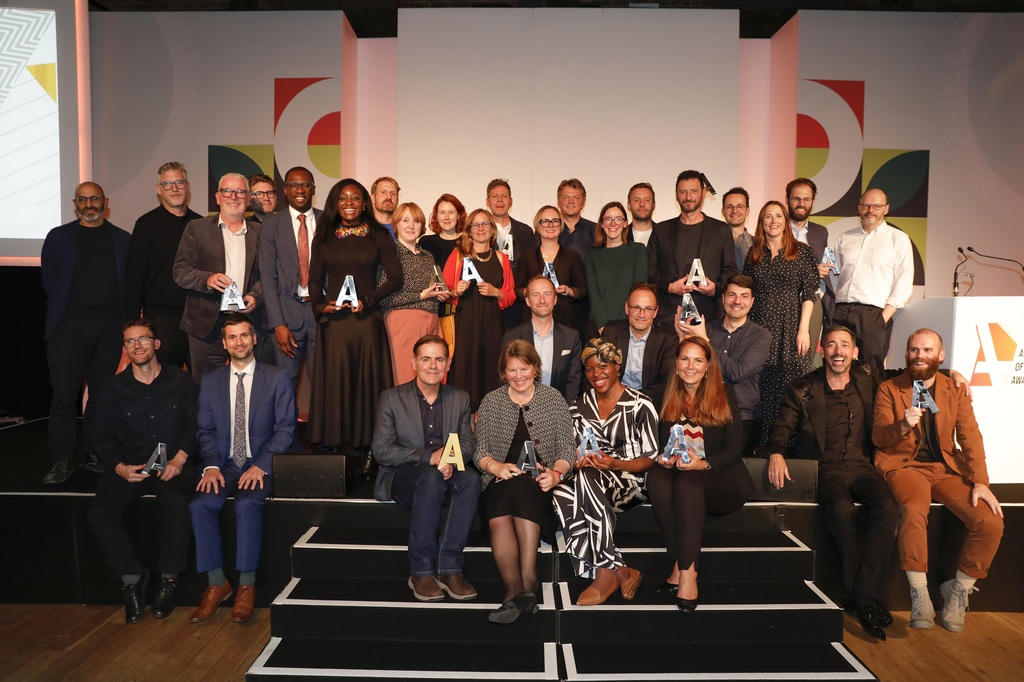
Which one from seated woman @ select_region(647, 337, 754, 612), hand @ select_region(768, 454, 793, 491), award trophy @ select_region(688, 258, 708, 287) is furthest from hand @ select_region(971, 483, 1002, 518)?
award trophy @ select_region(688, 258, 708, 287)

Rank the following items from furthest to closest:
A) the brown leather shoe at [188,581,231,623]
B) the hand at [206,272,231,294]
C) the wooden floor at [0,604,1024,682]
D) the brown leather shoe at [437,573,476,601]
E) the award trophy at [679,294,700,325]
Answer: the award trophy at [679,294,700,325] → the hand at [206,272,231,294] → the brown leather shoe at [188,581,231,623] → the brown leather shoe at [437,573,476,601] → the wooden floor at [0,604,1024,682]

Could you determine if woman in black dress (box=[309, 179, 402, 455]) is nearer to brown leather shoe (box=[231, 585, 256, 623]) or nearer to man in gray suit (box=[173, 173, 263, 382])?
man in gray suit (box=[173, 173, 263, 382])

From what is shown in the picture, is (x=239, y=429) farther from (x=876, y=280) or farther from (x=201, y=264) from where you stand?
(x=876, y=280)

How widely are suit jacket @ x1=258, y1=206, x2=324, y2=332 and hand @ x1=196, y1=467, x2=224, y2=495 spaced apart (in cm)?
91

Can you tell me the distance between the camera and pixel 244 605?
3.92m

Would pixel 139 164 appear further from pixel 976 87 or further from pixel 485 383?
pixel 976 87

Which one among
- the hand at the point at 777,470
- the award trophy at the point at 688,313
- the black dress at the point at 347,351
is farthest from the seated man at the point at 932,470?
the black dress at the point at 347,351

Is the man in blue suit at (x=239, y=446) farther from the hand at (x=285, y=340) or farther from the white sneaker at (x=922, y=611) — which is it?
the white sneaker at (x=922, y=611)

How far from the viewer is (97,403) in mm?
4328

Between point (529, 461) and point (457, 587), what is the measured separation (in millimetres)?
634

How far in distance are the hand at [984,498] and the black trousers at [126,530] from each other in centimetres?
387

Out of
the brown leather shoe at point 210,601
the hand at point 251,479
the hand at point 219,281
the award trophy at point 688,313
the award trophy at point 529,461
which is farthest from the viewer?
the award trophy at point 688,313

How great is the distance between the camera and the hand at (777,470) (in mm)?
4078

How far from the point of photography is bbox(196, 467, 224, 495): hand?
3.99 metres
